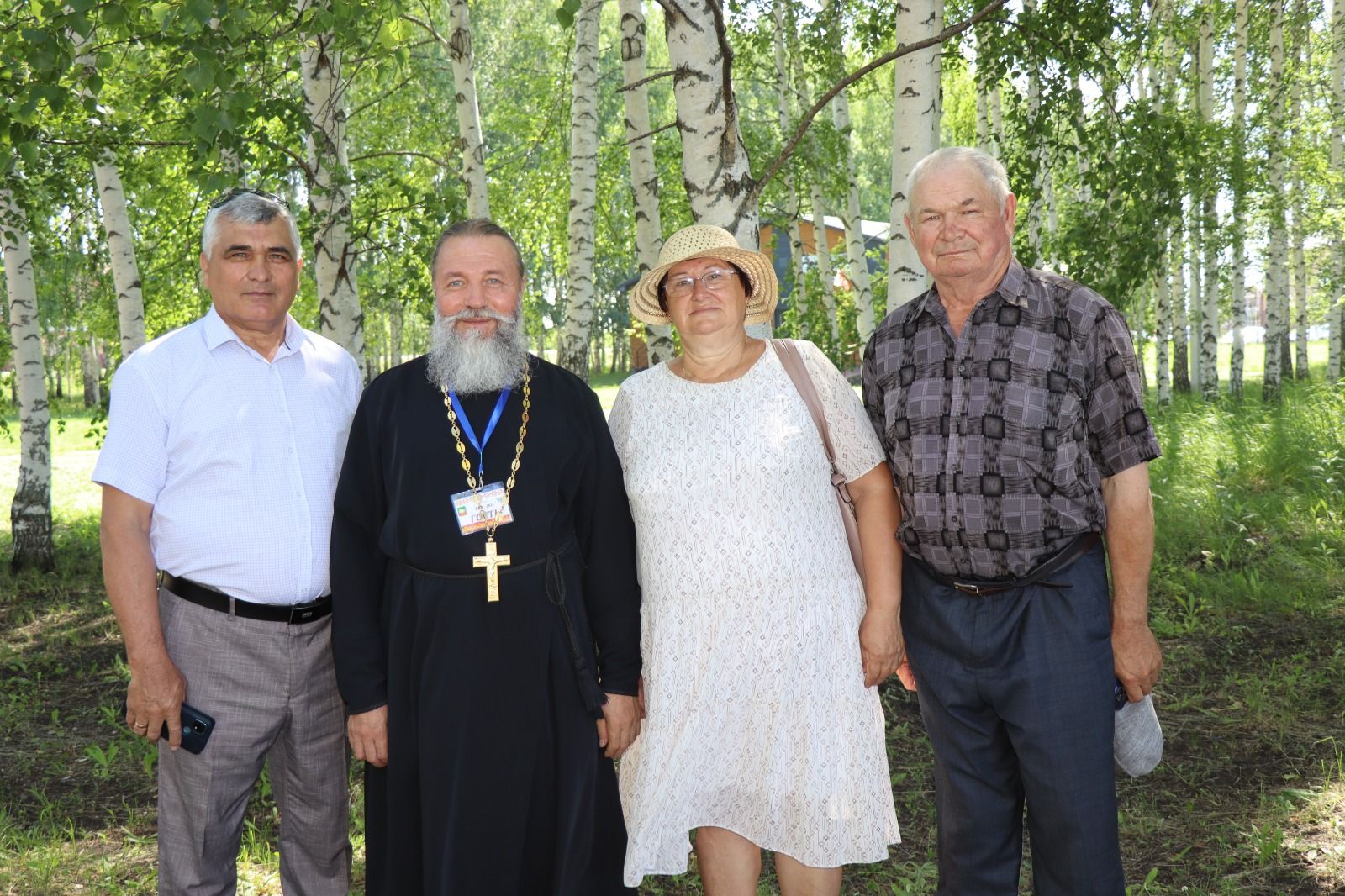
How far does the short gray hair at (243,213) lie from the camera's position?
3.17 m

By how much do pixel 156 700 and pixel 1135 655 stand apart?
8.88 feet

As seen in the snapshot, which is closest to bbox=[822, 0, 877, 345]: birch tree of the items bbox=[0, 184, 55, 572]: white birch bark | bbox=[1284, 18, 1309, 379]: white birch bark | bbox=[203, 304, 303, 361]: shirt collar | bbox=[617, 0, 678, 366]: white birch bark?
bbox=[617, 0, 678, 366]: white birch bark

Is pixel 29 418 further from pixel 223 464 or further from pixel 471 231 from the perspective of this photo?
pixel 471 231

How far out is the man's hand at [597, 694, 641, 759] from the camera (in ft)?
10.5

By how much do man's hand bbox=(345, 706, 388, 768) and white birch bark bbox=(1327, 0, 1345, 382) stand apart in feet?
47.7

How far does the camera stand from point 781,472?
3.12m

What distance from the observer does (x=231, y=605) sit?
3068mm

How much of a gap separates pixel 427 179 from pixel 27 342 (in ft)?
15.1

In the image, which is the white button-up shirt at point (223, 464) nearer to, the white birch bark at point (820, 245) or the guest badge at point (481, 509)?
the guest badge at point (481, 509)

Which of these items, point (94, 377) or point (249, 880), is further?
point (94, 377)

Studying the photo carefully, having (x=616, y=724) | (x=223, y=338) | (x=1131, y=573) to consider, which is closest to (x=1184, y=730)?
(x=1131, y=573)

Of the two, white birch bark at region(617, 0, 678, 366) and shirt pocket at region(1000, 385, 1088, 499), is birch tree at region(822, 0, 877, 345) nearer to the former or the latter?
white birch bark at region(617, 0, 678, 366)

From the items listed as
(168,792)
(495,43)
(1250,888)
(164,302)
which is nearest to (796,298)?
(164,302)

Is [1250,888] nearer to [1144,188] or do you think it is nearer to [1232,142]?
[1144,188]
